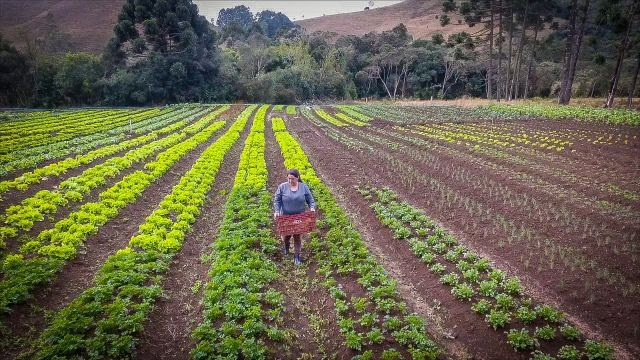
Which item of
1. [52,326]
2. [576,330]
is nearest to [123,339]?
[52,326]

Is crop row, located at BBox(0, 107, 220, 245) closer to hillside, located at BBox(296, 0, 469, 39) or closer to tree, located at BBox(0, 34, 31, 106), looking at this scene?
tree, located at BBox(0, 34, 31, 106)

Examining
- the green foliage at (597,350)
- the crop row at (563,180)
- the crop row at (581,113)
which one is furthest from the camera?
the crop row at (581,113)

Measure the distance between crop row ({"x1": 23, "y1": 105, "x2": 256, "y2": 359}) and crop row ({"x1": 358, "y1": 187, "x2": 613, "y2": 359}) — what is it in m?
6.07

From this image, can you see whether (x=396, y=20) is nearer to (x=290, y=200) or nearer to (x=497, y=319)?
(x=290, y=200)

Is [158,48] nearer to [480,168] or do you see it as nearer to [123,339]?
[480,168]

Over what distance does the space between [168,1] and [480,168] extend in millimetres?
60694

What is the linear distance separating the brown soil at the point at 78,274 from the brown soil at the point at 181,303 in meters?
1.79

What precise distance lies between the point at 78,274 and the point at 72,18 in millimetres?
130144

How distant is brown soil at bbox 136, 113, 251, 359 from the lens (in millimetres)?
6957

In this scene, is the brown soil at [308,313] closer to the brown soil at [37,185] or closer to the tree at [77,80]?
the brown soil at [37,185]

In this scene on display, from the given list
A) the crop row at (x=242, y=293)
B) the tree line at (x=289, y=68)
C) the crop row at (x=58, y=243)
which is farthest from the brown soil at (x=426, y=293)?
the tree line at (x=289, y=68)

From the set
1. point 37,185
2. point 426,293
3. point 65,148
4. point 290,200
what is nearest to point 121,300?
point 290,200

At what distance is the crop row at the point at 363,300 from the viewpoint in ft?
22.4

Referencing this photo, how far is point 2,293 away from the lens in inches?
302
